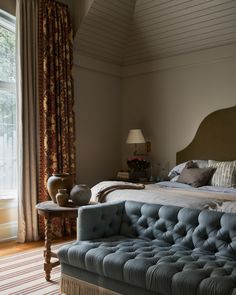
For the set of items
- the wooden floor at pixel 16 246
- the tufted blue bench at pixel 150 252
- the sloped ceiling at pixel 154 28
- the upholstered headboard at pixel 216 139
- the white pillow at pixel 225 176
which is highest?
the sloped ceiling at pixel 154 28

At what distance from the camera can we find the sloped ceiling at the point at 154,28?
4652mm

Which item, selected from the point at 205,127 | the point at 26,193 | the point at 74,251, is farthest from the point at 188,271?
the point at 205,127

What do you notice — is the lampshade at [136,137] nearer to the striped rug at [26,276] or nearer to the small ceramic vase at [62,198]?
the striped rug at [26,276]

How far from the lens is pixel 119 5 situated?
16.2ft

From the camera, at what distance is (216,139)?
4.97 metres

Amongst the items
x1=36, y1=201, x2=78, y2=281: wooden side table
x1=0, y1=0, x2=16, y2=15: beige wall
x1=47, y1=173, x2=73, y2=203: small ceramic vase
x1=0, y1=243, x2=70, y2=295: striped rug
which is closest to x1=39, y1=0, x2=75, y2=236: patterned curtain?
x1=0, y1=0, x2=16, y2=15: beige wall

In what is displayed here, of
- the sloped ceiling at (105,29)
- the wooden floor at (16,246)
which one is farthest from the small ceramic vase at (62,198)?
the sloped ceiling at (105,29)

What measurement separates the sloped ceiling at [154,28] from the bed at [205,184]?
112cm

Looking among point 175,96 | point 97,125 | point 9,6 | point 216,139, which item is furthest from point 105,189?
point 9,6

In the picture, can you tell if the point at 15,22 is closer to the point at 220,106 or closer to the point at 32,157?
the point at 32,157

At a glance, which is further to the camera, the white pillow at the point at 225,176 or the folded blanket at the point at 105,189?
the white pillow at the point at 225,176

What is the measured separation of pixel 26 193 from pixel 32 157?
46 cm

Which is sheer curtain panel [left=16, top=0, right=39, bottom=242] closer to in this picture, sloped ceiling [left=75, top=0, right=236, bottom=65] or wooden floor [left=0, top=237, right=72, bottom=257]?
wooden floor [left=0, top=237, right=72, bottom=257]

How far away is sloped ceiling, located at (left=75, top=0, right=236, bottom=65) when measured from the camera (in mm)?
4652
